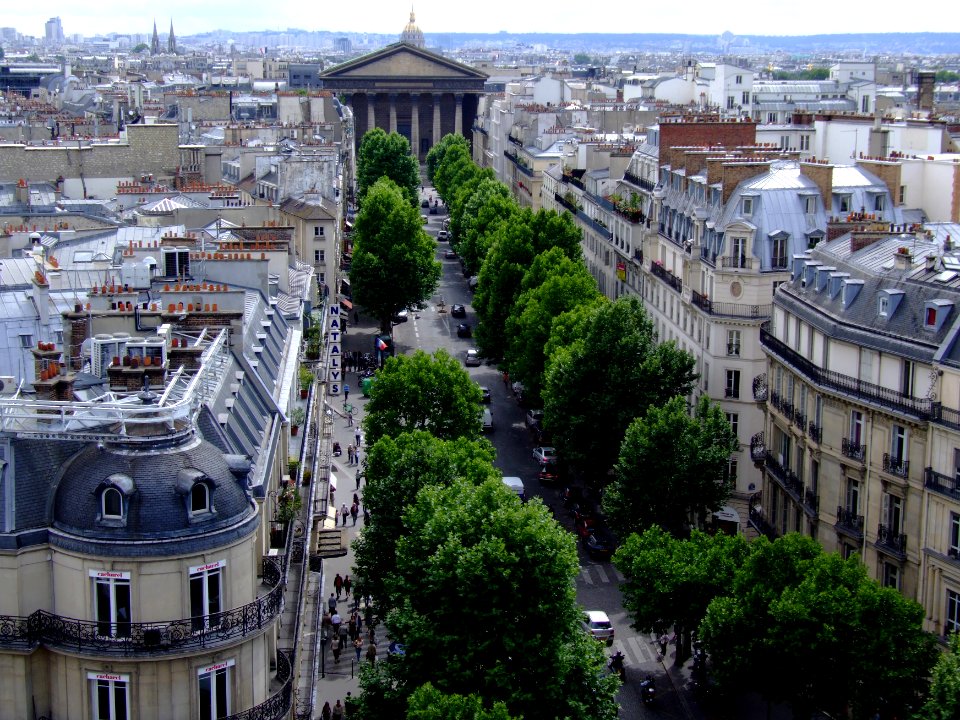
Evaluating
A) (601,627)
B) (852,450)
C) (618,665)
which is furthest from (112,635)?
(601,627)

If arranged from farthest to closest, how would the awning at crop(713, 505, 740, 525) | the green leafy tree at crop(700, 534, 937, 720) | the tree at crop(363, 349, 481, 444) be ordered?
the awning at crop(713, 505, 740, 525) → the tree at crop(363, 349, 481, 444) → the green leafy tree at crop(700, 534, 937, 720)

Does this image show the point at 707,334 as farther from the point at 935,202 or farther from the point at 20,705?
the point at 20,705

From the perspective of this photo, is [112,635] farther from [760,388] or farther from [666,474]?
[760,388]

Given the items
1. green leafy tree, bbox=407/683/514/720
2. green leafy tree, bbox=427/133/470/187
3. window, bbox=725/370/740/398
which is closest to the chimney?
window, bbox=725/370/740/398

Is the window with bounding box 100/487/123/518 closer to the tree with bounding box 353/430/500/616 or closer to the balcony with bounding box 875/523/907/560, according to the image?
the tree with bounding box 353/430/500/616

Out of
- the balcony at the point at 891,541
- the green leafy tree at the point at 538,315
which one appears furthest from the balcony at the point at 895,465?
the green leafy tree at the point at 538,315

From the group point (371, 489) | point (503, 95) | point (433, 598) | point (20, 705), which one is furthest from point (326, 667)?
point (503, 95)
